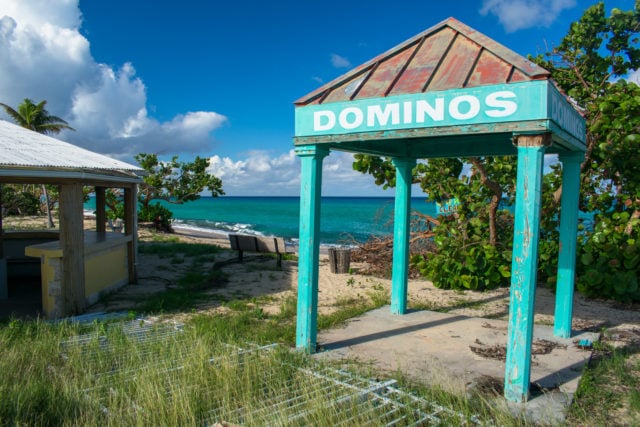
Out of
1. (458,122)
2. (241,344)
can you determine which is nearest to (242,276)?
(241,344)

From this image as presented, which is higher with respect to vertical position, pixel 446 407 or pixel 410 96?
pixel 410 96

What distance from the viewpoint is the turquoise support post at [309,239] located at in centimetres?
558

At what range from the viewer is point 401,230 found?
7.44 metres

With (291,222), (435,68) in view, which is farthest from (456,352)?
(291,222)

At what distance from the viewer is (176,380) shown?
4.32 metres

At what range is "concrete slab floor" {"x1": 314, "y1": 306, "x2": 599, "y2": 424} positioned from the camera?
15.1 ft

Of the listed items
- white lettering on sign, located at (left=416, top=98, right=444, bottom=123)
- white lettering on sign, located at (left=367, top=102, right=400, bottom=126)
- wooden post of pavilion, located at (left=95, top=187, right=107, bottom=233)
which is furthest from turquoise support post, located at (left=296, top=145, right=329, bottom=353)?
wooden post of pavilion, located at (left=95, top=187, right=107, bottom=233)

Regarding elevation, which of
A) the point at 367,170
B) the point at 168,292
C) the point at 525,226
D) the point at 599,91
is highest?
the point at 599,91

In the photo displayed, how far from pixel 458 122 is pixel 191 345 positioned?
375cm

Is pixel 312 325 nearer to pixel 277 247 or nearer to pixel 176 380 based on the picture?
pixel 176 380

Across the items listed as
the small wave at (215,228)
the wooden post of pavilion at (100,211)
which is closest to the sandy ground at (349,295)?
the wooden post of pavilion at (100,211)

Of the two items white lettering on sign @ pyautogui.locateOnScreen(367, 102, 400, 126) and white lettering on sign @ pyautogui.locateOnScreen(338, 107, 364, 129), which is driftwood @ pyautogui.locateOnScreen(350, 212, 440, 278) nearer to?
white lettering on sign @ pyautogui.locateOnScreen(338, 107, 364, 129)

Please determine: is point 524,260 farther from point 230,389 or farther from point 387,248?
point 387,248

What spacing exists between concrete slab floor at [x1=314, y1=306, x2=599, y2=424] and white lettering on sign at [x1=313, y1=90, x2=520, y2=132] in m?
2.57
